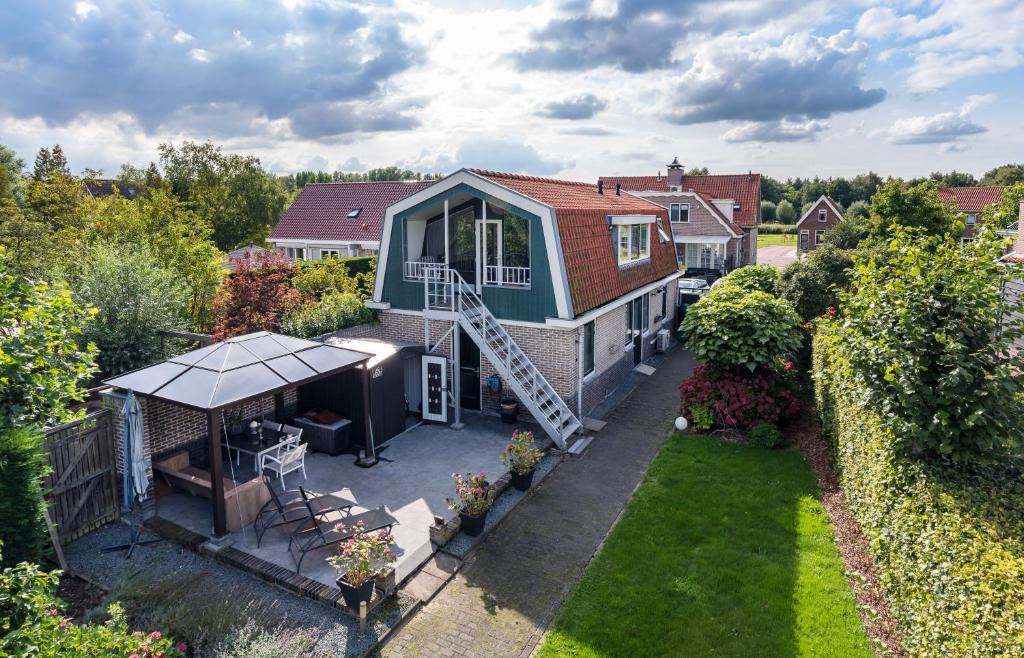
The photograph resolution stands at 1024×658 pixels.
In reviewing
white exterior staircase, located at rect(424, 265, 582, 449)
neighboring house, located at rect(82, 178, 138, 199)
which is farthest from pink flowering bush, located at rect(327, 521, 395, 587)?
neighboring house, located at rect(82, 178, 138, 199)

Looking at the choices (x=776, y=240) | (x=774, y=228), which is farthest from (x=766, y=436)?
(x=774, y=228)

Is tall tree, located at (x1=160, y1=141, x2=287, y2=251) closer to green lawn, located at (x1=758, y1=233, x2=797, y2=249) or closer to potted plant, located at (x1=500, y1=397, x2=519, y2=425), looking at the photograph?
potted plant, located at (x1=500, y1=397, x2=519, y2=425)

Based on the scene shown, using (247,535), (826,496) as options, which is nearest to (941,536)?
(826,496)

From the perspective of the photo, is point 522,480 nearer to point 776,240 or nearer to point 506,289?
point 506,289

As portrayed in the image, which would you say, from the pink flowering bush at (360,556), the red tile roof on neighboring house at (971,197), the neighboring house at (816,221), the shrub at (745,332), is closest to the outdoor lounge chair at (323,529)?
the pink flowering bush at (360,556)

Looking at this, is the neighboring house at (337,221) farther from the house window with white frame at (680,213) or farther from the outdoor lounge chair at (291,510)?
the outdoor lounge chair at (291,510)

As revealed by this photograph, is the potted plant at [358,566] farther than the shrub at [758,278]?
No

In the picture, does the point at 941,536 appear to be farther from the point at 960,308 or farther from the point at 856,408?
the point at 856,408
